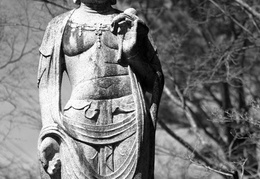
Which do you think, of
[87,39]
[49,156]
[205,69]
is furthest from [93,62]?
[205,69]

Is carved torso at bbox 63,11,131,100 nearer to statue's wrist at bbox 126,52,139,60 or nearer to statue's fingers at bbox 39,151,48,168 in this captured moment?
statue's wrist at bbox 126,52,139,60

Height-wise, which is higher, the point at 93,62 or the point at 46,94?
the point at 93,62

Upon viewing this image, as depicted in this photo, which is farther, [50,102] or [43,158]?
[50,102]

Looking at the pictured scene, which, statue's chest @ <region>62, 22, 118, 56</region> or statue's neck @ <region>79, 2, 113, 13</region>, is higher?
statue's neck @ <region>79, 2, 113, 13</region>

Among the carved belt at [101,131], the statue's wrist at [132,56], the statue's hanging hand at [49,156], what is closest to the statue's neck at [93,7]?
the statue's wrist at [132,56]

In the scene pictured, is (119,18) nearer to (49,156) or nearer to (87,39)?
(87,39)

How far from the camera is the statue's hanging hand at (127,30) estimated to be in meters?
12.4

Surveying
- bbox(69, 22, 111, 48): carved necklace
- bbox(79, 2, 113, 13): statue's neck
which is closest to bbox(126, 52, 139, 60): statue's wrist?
bbox(69, 22, 111, 48): carved necklace

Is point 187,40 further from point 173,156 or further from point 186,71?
point 173,156

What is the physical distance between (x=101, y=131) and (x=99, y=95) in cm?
37

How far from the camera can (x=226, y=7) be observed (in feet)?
78.1

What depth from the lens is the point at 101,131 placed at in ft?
40.0

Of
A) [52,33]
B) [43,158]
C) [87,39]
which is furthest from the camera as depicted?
[52,33]

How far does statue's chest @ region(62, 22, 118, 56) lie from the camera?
12430 mm
